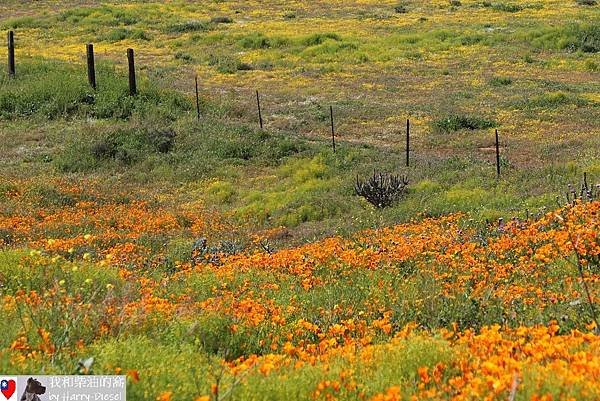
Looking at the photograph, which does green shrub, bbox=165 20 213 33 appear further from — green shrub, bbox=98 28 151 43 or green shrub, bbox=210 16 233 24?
green shrub, bbox=98 28 151 43

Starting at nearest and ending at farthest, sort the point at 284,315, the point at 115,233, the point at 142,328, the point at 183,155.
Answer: the point at 142,328 < the point at 284,315 < the point at 115,233 < the point at 183,155

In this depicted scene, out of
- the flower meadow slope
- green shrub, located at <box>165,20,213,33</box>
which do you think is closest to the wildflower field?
the flower meadow slope

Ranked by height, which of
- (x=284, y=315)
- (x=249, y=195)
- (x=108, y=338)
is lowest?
(x=249, y=195)

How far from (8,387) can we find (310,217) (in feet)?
41.0

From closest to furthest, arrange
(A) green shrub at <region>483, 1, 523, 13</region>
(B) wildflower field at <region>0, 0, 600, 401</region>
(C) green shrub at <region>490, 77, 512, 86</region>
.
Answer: (B) wildflower field at <region>0, 0, 600, 401</region>
(C) green shrub at <region>490, 77, 512, 86</region>
(A) green shrub at <region>483, 1, 523, 13</region>

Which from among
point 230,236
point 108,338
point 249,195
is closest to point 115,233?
point 230,236

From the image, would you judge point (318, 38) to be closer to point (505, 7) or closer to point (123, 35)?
point (123, 35)

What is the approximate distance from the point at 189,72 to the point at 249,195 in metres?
23.2

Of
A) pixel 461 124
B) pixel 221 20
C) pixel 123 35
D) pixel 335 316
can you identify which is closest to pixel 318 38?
pixel 221 20

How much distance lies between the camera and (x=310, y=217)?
1608 centimetres

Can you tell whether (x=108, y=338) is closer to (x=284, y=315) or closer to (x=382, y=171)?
(x=284, y=315)

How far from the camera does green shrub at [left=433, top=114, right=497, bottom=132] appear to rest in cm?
2566

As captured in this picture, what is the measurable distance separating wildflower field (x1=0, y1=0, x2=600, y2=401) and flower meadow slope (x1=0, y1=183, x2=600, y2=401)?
0.03 m

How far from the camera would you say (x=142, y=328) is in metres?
5.51
